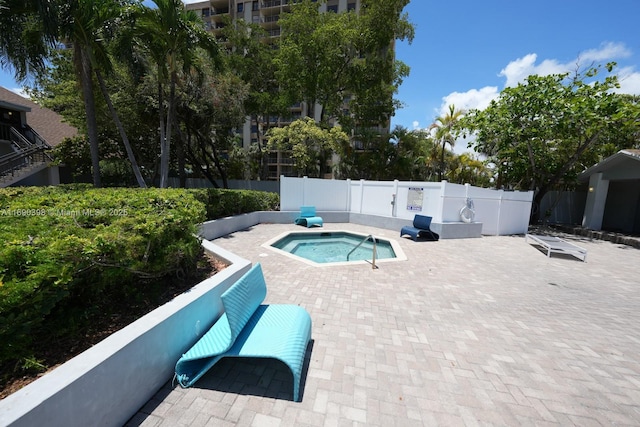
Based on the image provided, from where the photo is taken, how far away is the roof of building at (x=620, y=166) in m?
12.6

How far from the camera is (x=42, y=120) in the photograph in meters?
21.2

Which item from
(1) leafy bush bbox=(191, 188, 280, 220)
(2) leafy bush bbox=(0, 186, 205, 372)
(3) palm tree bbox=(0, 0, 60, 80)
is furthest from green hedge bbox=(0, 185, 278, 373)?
(3) palm tree bbox=(0, 0, 60, 80)

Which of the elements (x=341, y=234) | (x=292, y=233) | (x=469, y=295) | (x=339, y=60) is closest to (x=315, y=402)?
(x=469, y=295)

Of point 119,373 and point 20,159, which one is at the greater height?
point 20,159

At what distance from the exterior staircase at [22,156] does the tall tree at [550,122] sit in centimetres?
2730

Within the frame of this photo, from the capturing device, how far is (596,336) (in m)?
3.89

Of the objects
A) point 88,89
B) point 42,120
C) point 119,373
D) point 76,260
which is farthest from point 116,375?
point 42,120

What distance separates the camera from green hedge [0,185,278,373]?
1.98 meters

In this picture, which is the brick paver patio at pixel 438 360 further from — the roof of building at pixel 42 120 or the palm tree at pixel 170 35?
the roof of building at pixel 42 120

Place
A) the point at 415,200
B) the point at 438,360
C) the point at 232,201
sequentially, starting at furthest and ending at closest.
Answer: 1. the point at 415,200
2. the point at 232,201
3. the point at 438,360

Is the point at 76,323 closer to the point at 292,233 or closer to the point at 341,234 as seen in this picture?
the point at 292,233

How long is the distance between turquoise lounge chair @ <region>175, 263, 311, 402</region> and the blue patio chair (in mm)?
7949

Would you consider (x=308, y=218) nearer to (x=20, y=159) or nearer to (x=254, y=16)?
(x=20, y=159)

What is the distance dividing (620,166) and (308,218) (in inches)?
675
